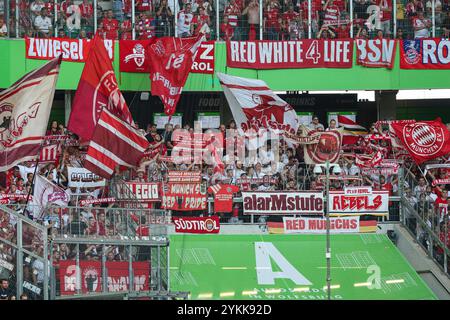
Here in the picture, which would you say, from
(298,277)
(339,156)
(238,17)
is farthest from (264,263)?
→ (238,17)

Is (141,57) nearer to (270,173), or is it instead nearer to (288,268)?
(270,173)

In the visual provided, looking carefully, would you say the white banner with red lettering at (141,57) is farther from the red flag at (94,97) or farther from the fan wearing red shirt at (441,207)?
the fan wearing red shirt at (441,207)

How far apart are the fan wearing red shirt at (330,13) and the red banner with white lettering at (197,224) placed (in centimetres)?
731

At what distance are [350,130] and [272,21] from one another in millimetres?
4281

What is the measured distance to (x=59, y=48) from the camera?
97.6 feet

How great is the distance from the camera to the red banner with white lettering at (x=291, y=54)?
30328 millimetres

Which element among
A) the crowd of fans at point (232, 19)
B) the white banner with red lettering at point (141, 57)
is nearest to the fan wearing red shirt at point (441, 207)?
the crowd of fans at point (232, 19)

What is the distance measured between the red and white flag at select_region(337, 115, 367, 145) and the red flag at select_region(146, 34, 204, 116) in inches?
194

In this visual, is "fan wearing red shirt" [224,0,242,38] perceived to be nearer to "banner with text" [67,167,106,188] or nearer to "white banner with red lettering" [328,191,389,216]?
"white banner with red lettering" [328,191,389,216]

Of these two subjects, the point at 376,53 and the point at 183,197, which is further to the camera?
the point at 376,53

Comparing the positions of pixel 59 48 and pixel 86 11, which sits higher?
pixel 86 11

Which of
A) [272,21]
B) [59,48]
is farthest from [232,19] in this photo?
[59,48]

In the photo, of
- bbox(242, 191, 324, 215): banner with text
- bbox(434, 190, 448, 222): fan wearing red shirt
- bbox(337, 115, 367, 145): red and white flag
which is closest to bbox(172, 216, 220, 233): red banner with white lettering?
bbox(242, 191, 324, 215): banner with text
